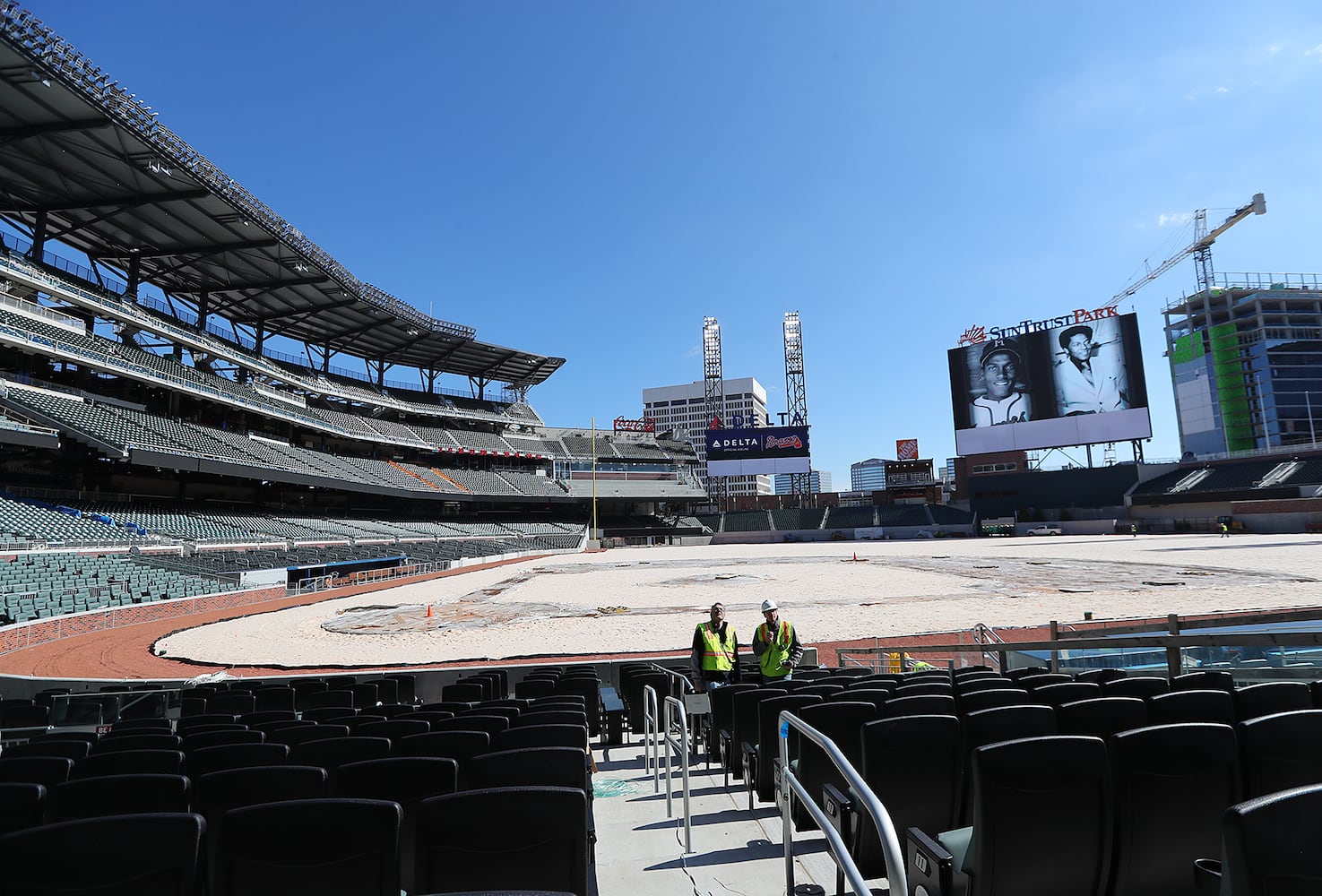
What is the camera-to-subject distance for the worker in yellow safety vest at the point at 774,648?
8453 millimetres

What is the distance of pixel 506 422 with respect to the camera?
3482 inches

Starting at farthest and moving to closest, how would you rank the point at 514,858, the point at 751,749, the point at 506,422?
the point at 506,422, the point at 751,749, the point at 514,858

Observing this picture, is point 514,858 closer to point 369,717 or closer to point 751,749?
point 751,749

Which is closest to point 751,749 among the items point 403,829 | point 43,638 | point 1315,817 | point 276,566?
point 403,829

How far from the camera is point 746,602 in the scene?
27.2 meters

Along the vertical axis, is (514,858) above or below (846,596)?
above

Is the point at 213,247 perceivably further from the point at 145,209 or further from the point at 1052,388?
the point at 1052,388

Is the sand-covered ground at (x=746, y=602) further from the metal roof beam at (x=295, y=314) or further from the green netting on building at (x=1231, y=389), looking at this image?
the green netting on building at (x=1231, y=389)

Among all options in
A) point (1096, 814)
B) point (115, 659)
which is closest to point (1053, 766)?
point (1096, 814)

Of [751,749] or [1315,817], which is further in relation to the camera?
[751,749]

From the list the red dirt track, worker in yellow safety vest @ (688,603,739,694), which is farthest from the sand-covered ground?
worker in yellow safety vest @ (688,603,739,694)

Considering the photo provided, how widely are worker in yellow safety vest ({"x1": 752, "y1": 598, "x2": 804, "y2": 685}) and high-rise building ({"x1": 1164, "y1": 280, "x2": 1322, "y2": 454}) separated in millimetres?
139652

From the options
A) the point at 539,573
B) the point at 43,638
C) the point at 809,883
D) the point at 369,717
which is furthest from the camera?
the point at 539,573

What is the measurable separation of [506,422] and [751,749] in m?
85.5
